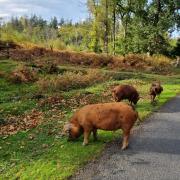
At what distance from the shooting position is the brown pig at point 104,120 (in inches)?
455

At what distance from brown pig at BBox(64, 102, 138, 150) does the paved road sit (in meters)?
0.63

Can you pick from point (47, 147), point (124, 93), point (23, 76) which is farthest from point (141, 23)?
point (47, 147)

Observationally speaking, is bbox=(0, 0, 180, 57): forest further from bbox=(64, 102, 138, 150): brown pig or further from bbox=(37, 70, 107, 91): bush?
bbox=(64, 102, 138, 150): brown pig

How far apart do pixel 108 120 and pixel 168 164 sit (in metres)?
1.99

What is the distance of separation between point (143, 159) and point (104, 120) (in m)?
1.49

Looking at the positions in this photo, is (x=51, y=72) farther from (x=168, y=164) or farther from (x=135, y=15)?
(x=135, y=15)

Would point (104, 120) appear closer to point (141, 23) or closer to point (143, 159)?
point (143, 159)

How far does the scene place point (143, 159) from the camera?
11.1 meters

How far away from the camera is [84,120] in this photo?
1191 centimetres

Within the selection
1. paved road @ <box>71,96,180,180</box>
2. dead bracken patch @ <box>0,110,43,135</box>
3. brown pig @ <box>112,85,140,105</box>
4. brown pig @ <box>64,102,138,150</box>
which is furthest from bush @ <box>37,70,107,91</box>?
brown pig @ <box>64,102,138,150</box>

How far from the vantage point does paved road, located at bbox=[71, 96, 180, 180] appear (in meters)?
9.98

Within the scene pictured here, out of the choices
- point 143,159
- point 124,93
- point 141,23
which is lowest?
point 143,159

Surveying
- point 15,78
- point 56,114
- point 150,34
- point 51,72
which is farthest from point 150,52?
point 56,114

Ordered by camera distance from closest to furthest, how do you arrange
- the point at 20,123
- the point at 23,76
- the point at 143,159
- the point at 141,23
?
the point at 143,159, the point at 20,123, the point at 23,76, the point at 141,23
